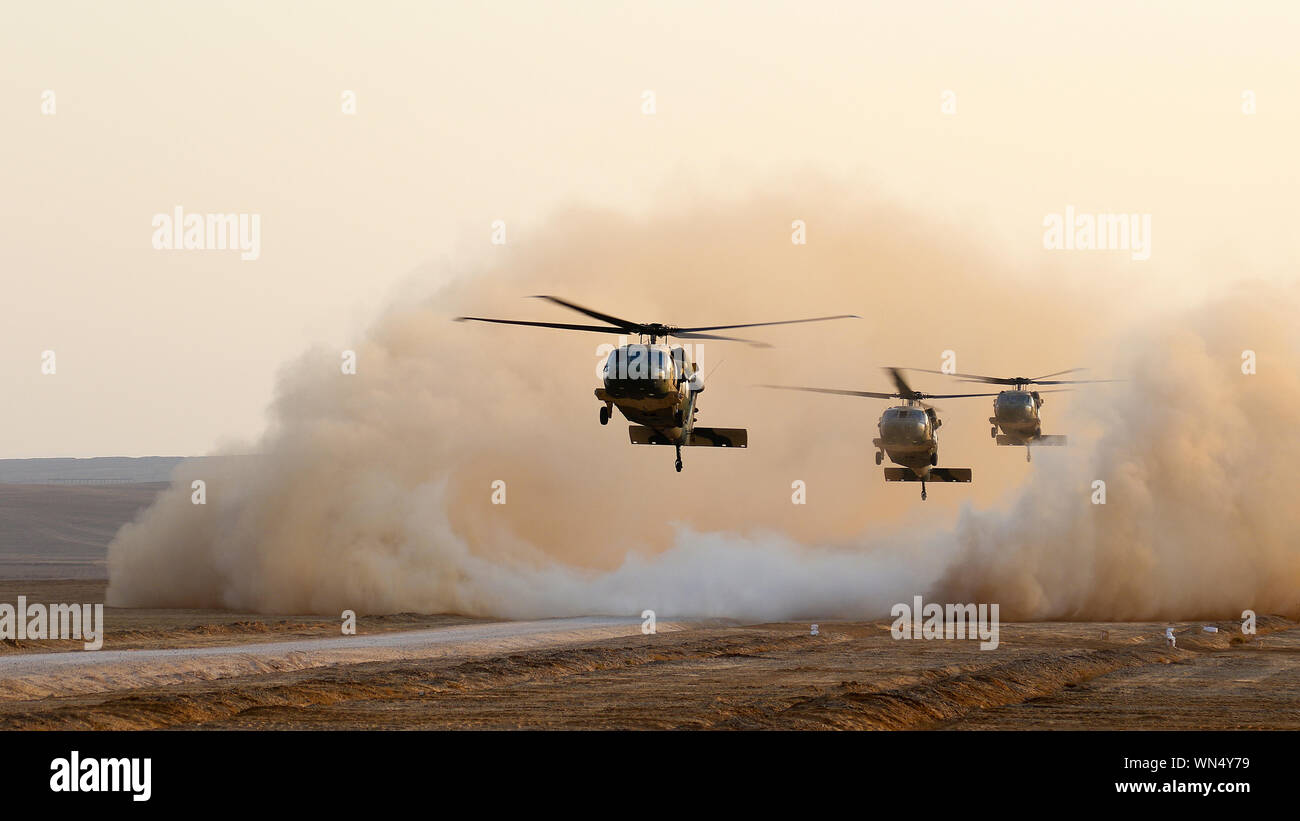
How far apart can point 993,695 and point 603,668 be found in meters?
13.4

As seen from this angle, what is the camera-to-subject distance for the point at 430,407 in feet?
293

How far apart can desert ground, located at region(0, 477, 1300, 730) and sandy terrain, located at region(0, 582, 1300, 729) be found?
88 millimetres

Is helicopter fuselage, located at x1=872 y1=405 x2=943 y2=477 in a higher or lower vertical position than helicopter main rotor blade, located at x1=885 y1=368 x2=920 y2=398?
lower

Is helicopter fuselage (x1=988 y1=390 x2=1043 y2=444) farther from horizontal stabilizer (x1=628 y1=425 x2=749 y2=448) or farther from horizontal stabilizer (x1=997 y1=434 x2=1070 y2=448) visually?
horizontal stabilizer (x1=628 y1=425 x2=749 y2=448)

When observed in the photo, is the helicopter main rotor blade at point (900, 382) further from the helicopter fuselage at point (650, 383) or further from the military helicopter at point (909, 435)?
the helicopter fuselage at point (650, 383)

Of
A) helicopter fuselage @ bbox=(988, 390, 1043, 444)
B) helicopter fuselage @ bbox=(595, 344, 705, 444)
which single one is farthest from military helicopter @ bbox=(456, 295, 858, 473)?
helicopter fuselage @ bbox=(988, 390, 1043, 444)

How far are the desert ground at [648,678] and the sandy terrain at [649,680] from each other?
3.5 inches

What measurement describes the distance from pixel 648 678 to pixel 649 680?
2.27ft

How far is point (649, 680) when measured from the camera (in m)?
41.7

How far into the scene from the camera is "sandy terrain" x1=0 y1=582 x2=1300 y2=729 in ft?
104

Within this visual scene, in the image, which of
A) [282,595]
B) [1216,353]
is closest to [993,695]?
[1216,353]

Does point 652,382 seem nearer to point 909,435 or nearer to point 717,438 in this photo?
point 717,438

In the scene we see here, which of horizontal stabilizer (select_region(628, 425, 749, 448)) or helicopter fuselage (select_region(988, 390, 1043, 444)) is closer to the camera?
horizontal stabilizer (select_region(628, 425, 749, 448))
